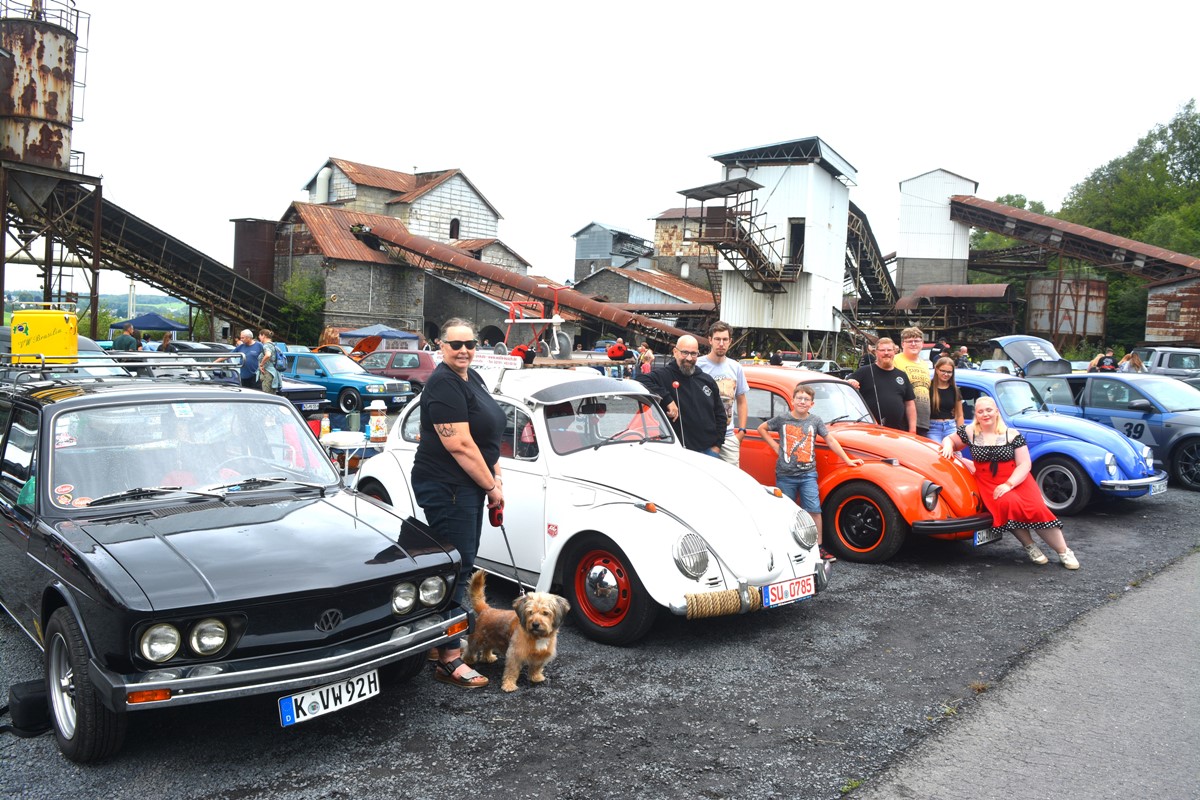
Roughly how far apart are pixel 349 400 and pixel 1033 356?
48.5 ft

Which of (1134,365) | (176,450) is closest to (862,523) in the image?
(176,450)

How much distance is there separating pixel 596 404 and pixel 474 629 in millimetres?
2117

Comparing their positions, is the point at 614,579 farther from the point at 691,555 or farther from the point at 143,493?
the point at 143,493

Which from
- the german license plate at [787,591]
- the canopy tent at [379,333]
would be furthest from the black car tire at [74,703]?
the canopy tent at [379,333]

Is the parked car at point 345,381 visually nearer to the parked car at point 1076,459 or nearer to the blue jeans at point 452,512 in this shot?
the parked car at point 1076,459

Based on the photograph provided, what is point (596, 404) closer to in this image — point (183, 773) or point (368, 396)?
point (183, 773)

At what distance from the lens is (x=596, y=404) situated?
6523mm

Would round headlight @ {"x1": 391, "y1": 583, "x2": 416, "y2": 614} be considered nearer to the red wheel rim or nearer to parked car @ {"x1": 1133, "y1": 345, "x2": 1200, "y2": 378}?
the red wheel rim

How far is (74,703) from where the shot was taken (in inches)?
146

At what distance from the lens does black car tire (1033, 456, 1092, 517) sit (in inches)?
400

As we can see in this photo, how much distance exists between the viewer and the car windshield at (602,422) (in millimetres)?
6242

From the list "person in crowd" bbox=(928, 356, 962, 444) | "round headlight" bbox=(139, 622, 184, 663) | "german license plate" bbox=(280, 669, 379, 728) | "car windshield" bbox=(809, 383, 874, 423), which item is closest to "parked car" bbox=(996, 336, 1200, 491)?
"person in crowd" bbox=(928, 356, 962, 444)

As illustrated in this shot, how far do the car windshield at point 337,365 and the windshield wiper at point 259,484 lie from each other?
662 inches

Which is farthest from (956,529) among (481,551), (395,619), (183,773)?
(183,773)
